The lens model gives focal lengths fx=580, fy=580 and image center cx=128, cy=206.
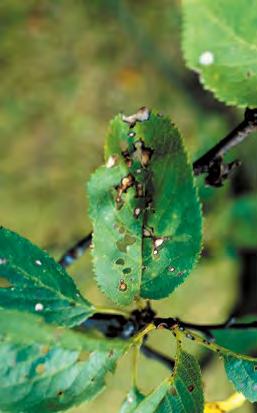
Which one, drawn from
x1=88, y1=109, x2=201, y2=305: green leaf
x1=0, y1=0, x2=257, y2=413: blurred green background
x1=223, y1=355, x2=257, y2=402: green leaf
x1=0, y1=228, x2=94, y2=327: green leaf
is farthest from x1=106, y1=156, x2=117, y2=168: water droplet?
x1=0, y1=0, x2=257, y2=413: blurred green background

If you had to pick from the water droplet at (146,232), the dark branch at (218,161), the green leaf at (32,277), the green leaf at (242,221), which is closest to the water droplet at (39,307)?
the green leaf at (32,277)

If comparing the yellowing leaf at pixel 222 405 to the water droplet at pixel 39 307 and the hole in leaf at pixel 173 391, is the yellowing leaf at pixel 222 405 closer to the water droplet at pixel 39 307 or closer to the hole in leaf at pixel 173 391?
the hole in leaf at pixel 173 391

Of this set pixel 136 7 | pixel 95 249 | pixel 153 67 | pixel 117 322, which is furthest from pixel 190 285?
pixel 95 249

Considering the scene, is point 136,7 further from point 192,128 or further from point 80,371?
point 80,371

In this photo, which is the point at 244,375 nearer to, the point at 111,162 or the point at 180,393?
the point at 180,393

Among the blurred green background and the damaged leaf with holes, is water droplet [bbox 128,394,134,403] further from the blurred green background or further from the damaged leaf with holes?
the blurred green background
